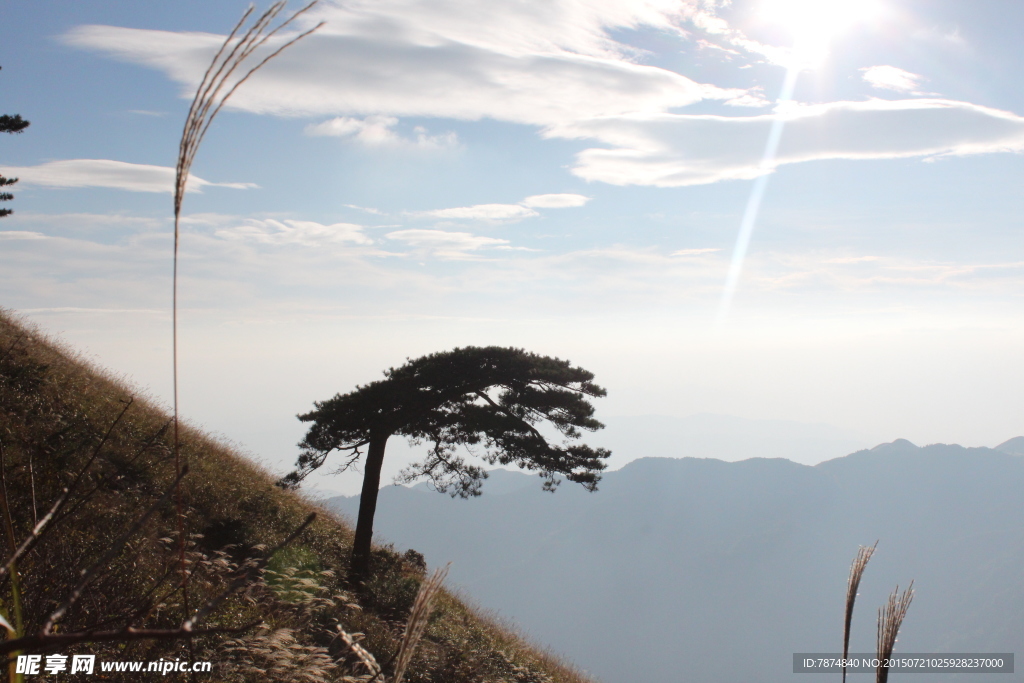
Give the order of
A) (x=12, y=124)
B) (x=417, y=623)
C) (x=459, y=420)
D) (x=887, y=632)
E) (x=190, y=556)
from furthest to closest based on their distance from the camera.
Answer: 1. (x=459, y=420)
2. (x=12, y=124)
3. (x=190, y=556)
4. (x=887, y=632)
5. (x=417, y=623)

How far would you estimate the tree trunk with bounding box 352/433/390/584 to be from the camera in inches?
577

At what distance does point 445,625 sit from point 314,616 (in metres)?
4.56

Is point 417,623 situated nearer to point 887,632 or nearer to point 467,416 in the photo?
point 887,632

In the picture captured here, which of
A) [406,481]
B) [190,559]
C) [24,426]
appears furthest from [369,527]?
[190,559]

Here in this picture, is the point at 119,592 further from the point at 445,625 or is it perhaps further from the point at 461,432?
the point at 461,432

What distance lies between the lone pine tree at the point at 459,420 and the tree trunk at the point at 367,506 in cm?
2

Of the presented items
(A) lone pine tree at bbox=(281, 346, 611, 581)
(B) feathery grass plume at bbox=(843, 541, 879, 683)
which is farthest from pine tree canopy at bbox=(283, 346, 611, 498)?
(B) feathery grass plume at bbox=(843, 541, 879, 683)

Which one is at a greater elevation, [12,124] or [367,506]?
[12,124]

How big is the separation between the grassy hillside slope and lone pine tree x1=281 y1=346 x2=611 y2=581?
6.29 ft

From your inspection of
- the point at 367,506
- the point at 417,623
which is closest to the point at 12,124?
the point at 367,506

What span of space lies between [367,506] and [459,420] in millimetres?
3201

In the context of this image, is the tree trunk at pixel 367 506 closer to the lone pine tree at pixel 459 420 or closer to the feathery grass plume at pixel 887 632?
the lone pine tree at pixel 459 420

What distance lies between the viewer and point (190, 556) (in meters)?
6.96

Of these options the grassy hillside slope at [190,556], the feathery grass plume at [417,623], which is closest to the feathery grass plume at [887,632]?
the feathery grass plume at [417,623]
